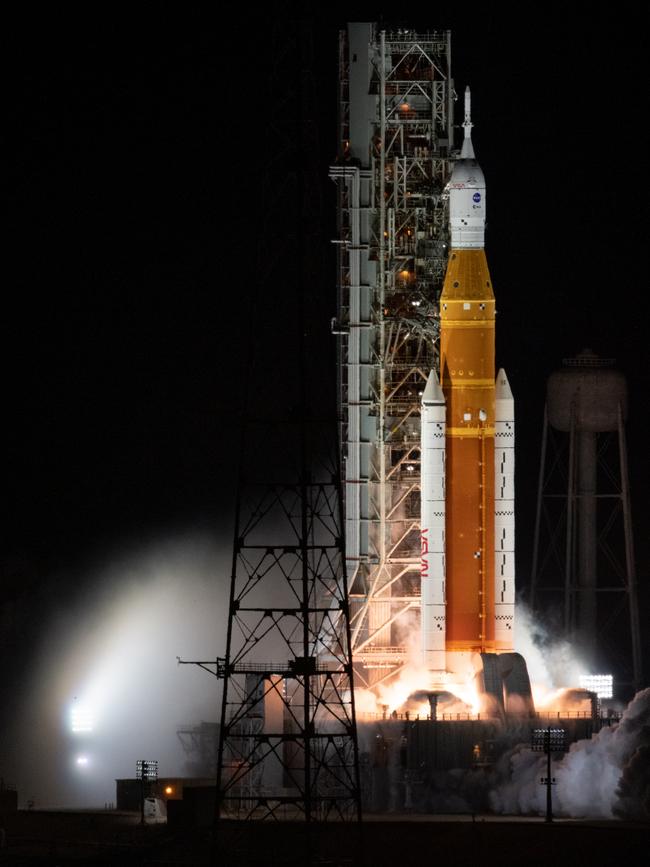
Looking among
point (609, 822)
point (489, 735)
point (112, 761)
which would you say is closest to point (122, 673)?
point (112, 761)

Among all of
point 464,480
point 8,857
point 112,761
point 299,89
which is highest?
point 299,89

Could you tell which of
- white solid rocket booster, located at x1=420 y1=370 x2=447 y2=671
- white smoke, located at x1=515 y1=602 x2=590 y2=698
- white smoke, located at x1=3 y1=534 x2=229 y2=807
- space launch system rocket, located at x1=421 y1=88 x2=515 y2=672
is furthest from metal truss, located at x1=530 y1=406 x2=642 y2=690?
white smoke, located at x1=3 y1=534 x2=229 y2=807

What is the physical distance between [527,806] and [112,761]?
2224 centimetres

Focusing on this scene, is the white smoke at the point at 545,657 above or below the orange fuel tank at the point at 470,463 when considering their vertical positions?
below

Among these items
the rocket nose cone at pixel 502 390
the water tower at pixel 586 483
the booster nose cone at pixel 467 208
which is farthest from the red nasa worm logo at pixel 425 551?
the water tower at pixel 586 483

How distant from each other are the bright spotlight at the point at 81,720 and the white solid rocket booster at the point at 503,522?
1987 cm

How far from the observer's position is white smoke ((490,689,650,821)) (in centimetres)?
7250

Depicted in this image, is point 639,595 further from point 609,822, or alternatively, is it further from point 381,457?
point 609,822

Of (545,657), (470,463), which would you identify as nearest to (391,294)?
(470,463)

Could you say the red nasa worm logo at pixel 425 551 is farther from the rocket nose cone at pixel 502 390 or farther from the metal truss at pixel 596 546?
the metal truss at pixel 596 546

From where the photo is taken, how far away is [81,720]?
93.7 meters

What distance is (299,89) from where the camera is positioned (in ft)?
209

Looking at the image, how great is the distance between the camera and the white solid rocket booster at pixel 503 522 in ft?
259

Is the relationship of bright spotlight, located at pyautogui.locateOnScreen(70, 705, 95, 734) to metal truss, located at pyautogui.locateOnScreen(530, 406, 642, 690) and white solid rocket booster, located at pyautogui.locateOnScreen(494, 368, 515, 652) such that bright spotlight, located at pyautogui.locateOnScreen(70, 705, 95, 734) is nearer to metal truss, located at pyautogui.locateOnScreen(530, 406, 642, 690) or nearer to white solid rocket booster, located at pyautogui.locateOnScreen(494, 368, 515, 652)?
metal truss, located at pyautogui.locateOnScreen(530, 406, 642, 690)
